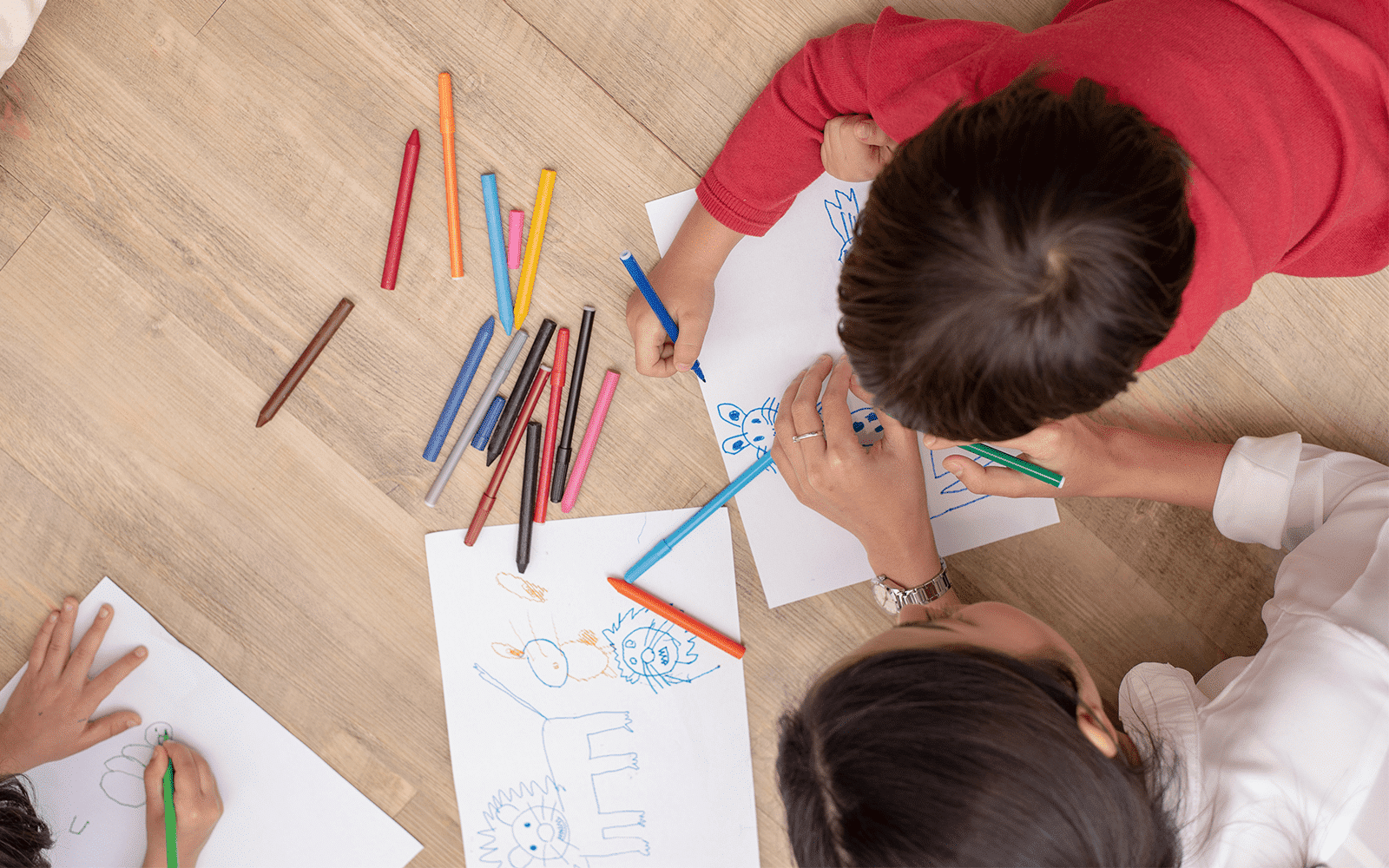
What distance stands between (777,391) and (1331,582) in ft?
1.48

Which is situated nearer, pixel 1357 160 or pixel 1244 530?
pixel 1357 160

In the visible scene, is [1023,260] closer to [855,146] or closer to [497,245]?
[855,146]

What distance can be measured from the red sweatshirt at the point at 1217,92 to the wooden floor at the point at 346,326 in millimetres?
85

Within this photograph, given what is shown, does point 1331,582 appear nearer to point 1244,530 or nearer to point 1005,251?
point 1244,530

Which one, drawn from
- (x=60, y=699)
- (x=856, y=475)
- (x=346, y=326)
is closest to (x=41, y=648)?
(x=60, y=699)

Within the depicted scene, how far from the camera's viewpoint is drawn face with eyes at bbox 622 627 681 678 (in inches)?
25.7

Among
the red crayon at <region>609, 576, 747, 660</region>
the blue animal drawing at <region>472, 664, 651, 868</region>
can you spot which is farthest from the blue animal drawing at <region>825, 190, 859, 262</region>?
the blue animal drawing at <region>472, 664, 651, 868</region>

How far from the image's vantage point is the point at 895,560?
63 cm

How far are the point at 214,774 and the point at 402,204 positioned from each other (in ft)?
1.65

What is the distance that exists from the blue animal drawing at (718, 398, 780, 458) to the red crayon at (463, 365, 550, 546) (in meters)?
0.15

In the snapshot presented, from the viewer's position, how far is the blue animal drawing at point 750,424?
644mm

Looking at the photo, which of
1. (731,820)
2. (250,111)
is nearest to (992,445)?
(731,820)

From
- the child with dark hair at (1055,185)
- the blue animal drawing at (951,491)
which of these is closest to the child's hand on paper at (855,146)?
the child with dark hair at (1055,185)

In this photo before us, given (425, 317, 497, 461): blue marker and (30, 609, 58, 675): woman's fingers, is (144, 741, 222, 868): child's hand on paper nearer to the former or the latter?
(30, 609, 58, 675): woman's fingers
